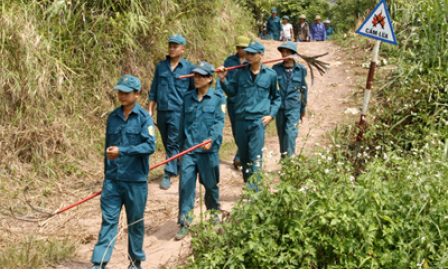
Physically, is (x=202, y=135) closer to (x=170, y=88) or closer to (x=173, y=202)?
(x=173, y=202)

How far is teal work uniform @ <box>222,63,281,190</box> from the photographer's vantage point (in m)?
6.23

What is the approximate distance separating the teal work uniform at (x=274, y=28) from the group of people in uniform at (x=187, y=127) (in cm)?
976

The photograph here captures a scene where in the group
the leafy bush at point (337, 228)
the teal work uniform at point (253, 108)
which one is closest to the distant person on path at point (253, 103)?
the teal work uniform at point (253, 108)

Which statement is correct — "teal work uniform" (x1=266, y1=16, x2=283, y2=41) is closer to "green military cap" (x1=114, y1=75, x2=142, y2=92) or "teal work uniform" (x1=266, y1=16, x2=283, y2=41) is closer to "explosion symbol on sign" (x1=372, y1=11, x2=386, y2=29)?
"explosion symbol on sign" (x1=372, y1=11, x2=386, y2=29)

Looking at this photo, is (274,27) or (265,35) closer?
(274,27)

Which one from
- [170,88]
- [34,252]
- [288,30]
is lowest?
[34,252]

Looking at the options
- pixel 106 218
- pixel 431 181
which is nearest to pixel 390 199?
pixel 431 181

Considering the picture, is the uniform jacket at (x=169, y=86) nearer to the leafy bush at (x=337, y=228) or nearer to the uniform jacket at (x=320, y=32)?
the leafy bush at (x=337, y=228)

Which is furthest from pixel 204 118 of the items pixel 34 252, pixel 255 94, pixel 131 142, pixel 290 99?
pixel 34 252

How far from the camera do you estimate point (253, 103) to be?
6.26 m

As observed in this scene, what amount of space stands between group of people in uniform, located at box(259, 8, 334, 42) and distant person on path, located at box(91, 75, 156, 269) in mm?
13030

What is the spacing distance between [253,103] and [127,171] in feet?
6.93

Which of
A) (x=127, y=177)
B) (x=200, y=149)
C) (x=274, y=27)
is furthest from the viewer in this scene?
(x=274, y=27)

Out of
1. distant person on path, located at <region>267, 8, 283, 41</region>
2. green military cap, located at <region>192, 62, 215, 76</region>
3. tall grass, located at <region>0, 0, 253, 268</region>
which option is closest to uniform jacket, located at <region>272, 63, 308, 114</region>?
green military cap, located at <region>192, 62, 215, 76</region>
